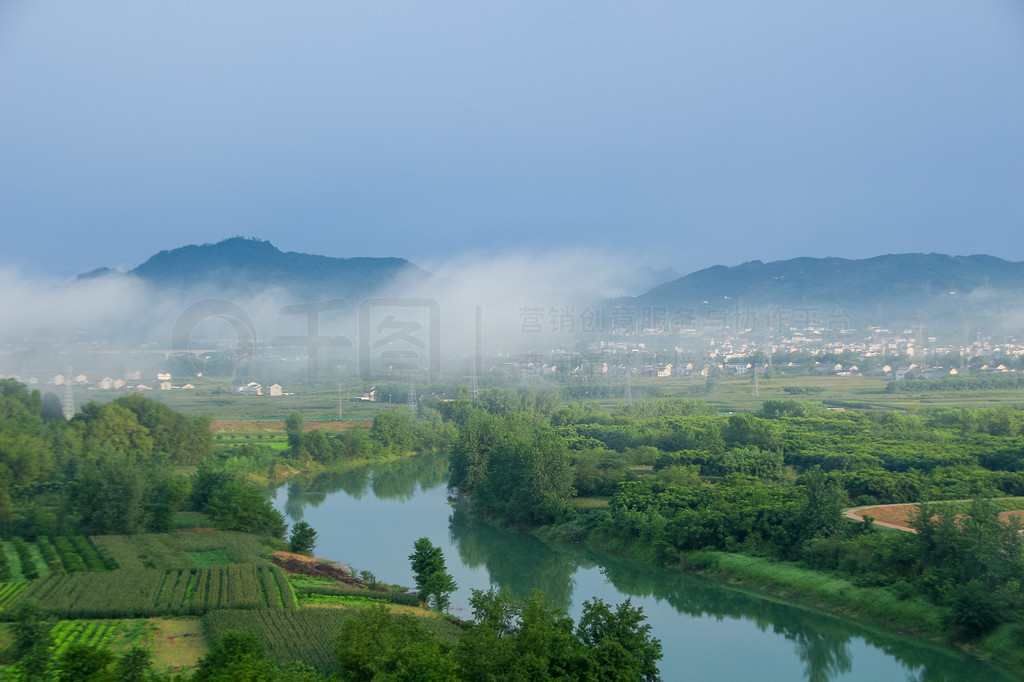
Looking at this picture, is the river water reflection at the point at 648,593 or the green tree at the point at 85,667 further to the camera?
the river water reflection at the point at 648,593

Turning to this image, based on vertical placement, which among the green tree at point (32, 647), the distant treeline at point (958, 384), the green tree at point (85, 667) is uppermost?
the distant treeline at point (958, 384)

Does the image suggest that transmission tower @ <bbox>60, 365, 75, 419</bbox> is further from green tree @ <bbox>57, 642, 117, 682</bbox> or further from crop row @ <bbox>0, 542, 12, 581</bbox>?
green tree @ <bbox>57, 642, 117, 682</bbox>

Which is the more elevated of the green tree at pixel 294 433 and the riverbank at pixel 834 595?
the green tree at pixel 294 433

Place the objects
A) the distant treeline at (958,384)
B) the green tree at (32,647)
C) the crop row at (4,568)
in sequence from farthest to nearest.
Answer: the distant treeline at (958,384) → the crop row at (4,568) → the green tree at (32,647)

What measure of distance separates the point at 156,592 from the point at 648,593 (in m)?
9.76

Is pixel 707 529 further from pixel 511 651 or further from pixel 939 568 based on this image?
pixel 511 651

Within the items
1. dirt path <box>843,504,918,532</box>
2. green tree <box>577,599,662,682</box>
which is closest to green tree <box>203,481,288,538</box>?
green tree <box>577,599,662,682</box>

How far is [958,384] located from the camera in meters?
45.1

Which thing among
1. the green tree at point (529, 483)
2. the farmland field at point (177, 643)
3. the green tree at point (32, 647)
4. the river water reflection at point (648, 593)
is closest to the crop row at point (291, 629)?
the farmland field at point (177, 643)

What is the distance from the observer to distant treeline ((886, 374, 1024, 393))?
4466 cm

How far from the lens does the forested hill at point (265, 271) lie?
112 m

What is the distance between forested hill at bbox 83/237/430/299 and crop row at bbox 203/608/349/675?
100 metres

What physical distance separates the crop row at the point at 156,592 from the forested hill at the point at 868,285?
265 feet

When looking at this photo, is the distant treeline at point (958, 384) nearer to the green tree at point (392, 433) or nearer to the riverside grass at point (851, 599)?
the green tree at point (392, 433)
